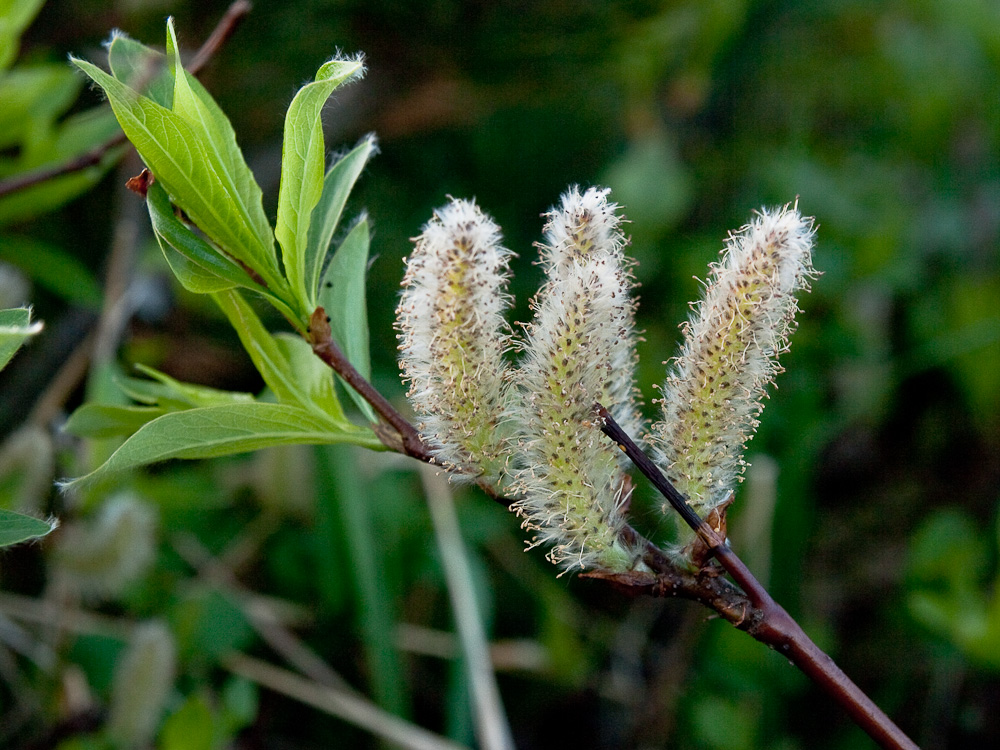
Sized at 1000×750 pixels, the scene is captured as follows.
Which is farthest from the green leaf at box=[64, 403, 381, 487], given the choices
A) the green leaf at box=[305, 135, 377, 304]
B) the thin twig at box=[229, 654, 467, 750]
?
the thin twig at box=[229, 654, 467, 750]

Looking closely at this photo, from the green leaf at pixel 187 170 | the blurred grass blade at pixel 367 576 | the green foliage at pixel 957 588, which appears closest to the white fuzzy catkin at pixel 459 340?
the green leaf at pixel 187 170

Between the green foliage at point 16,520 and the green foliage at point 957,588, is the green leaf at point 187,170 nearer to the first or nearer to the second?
the green foliage at point 16,520

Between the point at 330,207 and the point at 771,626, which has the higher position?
the point at 330,207

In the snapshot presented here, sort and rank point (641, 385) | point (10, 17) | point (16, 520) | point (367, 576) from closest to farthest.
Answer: point (16, 520)
point (10, 17)
point (367, 576)
point (641, 385)

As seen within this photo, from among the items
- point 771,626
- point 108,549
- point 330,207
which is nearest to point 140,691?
point 108,549

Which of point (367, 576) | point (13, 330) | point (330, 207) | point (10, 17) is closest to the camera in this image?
point (13, 330)

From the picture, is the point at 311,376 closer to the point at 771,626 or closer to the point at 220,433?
the point at 220,433

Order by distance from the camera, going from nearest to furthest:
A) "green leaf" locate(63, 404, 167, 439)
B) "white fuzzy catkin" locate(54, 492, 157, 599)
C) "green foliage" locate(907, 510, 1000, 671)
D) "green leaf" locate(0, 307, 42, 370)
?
"green leaf" locate(0, 307, 42, 370) < "green leaf" locate(63, 404, 167, 439) < "white fuzzy catkin" locate(54, 492, 157, 599) < "green foliage" locate(907, 510, 1000, 671)

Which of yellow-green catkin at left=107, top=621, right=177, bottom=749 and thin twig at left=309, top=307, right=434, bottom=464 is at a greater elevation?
→ thin twig at left=309, top=307, right=434, bottom=464

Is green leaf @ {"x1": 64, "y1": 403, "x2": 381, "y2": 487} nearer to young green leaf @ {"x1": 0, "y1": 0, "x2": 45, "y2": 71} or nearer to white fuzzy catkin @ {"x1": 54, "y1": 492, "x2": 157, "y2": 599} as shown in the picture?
young green leaf @ {"x1": 0, "y1": 0, "x2": 45, "y2": 71}
